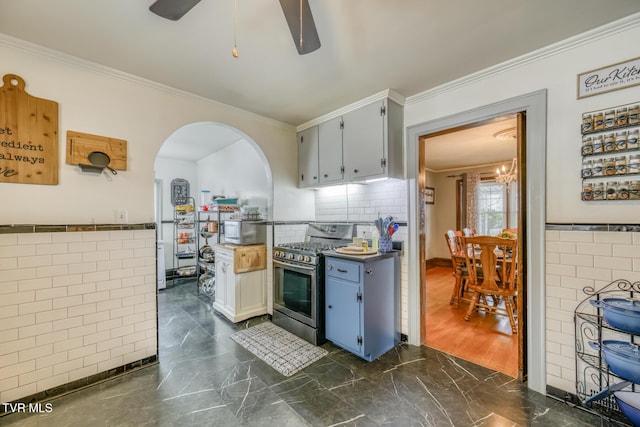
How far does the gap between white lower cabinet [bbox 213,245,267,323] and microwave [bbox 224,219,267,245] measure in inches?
6.6

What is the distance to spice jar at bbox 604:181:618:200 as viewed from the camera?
1.67 m

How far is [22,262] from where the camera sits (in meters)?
1.83

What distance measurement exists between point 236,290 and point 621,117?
144 inches

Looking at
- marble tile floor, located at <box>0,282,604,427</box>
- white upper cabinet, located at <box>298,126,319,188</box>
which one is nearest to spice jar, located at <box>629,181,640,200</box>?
marble tile floor, located at <box>0,282,604,427</box>

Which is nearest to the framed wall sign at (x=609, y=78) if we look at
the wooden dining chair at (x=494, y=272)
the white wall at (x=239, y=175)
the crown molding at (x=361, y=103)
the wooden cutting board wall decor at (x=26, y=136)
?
the crown molding at (x=361, y=103)

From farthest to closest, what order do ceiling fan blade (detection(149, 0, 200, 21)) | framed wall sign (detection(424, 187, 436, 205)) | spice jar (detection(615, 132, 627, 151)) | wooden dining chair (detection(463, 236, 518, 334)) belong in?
framed wall sign (detection(424, 187, 436, 205))
wooden dining chair (detection(463, 236, 518, 334))
spice jar (detection(615, 132, 627, 151))
ceiling fan blade (detection(149, 0, 200, 21))

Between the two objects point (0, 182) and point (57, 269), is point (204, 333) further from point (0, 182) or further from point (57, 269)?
point (0, 182)

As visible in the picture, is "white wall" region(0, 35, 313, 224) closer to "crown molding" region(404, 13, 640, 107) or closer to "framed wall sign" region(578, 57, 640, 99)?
"crown molding" region(404, 13, 640, 107)

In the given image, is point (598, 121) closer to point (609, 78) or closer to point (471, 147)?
point (609, 78)

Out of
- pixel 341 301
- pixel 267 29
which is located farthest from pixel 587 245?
pixel 267 29

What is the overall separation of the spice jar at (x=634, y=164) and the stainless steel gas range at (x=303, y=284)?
2247 millimetres

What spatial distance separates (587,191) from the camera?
175 cm

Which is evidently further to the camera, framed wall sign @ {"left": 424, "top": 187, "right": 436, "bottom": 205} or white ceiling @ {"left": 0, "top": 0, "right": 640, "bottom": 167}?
framed wall sign @ {"left": 424, "top": 187, "right": 436, "bottom": 205}

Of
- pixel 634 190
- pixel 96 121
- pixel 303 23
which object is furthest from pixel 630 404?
pixel 96 121
